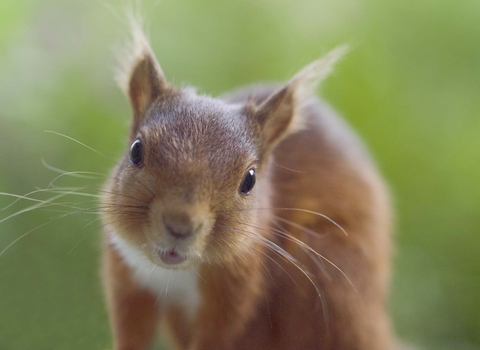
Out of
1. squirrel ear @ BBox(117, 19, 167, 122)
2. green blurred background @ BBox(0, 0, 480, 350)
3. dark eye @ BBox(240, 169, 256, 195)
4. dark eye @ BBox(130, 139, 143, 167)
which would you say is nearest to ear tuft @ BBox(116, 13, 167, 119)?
squirrel ear @ BBox(117, 19, 167, 122)

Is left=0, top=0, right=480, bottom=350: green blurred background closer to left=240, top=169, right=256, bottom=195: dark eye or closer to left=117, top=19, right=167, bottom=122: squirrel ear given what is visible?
left=117, top=19, right=167, bottom=122: squirrel ear

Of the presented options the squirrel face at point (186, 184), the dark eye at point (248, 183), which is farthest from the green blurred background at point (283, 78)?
the dark eye at point (248, 183)

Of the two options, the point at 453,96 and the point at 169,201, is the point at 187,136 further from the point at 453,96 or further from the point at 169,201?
the point at 453,96

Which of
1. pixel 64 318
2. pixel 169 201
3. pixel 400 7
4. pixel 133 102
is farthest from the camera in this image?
pixel 400 7

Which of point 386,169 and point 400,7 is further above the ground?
point 400,7

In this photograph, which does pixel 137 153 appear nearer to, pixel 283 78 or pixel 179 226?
pixel 179 226

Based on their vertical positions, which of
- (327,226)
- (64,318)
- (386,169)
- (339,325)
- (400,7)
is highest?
(400,7)

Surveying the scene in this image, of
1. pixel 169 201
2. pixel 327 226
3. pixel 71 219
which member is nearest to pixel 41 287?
pixel 71 219
